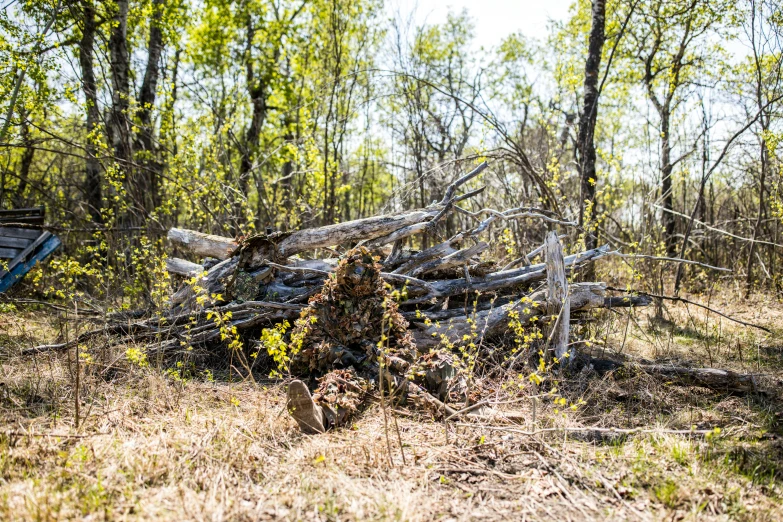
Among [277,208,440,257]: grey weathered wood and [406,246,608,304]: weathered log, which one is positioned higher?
[277,208,440,257]: grey weathered wood

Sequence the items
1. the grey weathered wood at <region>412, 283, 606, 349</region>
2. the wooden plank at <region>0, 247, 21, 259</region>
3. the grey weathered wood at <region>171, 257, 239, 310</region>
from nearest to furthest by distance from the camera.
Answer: the grey weathered wood at <region>412, 283, 606, 349</region> → the grey weathered wood at <region>171, 257, 239, 310</region> → the wooden plank at <region>0, 247, 21, 259</region>

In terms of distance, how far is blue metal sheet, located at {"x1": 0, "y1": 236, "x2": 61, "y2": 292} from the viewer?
21.6 ft

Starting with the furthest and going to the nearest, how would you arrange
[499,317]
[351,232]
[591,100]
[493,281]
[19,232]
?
[591,100], [19,232], [351,232], [493,281], [499,317]

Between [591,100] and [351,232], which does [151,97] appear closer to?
[351,232]

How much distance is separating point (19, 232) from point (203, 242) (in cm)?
307

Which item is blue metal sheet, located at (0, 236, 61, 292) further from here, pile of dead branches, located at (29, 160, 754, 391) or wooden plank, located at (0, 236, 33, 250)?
pile of dead branches, located at (29, 160, 754, 391)

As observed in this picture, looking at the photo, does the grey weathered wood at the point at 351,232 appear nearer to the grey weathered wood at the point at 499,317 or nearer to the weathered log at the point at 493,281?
the weathered log at the point at 493,281

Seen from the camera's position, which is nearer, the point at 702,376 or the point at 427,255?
the point at 702,376

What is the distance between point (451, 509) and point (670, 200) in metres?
10.3

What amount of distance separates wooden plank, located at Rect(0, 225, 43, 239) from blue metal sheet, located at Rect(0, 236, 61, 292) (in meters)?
0.18

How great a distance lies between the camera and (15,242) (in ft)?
22.6

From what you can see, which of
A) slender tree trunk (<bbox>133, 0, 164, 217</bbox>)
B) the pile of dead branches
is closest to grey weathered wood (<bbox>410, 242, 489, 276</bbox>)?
the pile of dead branches

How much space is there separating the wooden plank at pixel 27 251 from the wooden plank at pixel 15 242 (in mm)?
98

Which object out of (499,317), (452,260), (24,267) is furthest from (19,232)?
(499,317)
